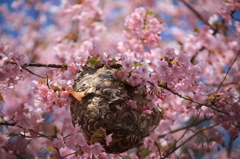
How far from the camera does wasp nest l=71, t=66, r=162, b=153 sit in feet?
4.27

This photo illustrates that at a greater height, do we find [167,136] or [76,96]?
[76,96]

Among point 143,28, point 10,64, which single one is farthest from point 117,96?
point 143,28

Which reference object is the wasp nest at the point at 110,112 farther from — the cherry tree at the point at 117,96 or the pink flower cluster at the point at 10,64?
the pink flower cluster at the point at 10,64

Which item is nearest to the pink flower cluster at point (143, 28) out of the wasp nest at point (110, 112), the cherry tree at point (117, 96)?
the cherry tree at point (117, 96)

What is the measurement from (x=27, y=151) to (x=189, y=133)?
1933mm

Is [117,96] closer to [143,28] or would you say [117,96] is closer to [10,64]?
[10,64]

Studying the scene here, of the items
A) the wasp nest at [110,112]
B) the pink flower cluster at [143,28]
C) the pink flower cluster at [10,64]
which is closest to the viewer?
the wasp nest at [110,112]

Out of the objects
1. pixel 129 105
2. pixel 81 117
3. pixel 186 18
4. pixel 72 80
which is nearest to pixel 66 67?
pixel 72 80

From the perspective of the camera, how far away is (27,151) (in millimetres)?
2197

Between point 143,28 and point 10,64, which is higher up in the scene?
point 10,64

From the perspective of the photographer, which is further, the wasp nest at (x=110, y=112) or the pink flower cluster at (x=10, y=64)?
the pink flower cluster at (x=10, y=64)

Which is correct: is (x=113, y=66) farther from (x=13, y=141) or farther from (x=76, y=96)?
(x=13, y=141)

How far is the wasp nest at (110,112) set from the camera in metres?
1.30

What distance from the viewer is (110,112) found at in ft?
4.29
